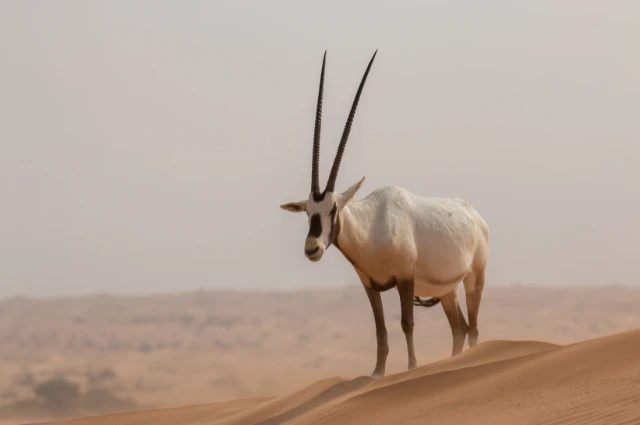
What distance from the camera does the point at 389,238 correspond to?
38.5 ft

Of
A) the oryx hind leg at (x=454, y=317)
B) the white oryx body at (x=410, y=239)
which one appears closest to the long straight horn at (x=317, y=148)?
the white oryx body at (x=410, y=239)

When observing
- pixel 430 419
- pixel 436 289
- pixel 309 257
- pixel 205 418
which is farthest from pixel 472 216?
pixel 430 419

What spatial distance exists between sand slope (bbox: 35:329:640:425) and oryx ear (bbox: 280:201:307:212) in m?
2.06

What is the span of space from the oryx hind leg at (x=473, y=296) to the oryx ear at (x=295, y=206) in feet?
11.7

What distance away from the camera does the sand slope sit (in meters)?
7.79

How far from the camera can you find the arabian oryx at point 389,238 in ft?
37.0

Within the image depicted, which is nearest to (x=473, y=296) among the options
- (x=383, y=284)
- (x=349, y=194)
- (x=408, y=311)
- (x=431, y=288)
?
(x=431, y=288)

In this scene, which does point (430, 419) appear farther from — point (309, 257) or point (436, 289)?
point (436, 289)

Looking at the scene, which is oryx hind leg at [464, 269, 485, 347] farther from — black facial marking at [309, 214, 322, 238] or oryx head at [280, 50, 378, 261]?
black facial marking at [309, 214, 322, 238]

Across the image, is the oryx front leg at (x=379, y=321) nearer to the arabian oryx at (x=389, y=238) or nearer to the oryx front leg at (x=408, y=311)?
the arabian oryx at (x=389, y=238)

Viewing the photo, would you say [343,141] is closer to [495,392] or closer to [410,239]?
[410,239]

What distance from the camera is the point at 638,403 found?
7.35 metres

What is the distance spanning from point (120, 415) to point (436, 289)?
5490 millimetres

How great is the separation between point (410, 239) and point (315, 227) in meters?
1.48
